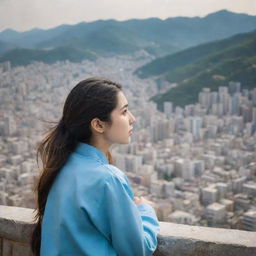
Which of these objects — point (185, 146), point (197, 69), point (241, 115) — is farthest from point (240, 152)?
point (197, 69)

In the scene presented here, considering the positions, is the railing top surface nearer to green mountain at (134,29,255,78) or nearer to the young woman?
the young woman

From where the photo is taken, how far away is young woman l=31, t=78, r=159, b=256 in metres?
0.64

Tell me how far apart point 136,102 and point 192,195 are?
40.7 feet

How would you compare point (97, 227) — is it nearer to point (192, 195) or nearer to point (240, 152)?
point (192, 195)

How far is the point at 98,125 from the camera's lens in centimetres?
73

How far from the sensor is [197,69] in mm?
22219

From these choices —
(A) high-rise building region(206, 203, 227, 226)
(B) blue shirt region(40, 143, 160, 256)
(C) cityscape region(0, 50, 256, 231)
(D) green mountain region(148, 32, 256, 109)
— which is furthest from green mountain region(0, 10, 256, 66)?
(B) blue shirt region(40, 143, 160, 256)

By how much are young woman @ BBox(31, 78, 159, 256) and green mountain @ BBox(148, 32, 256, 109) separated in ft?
62.0

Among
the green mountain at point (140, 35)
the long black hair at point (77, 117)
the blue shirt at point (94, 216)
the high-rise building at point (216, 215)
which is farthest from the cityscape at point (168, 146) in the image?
the green mountain at point (140, 35)

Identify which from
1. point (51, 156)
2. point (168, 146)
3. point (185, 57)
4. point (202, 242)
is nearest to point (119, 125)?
point (51, 156)

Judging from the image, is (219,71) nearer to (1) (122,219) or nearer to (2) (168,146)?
(2) (168,146)

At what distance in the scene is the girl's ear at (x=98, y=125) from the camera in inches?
28.6

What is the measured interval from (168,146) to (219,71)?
835cm

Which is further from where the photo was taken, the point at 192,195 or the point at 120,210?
the point at 192,195
